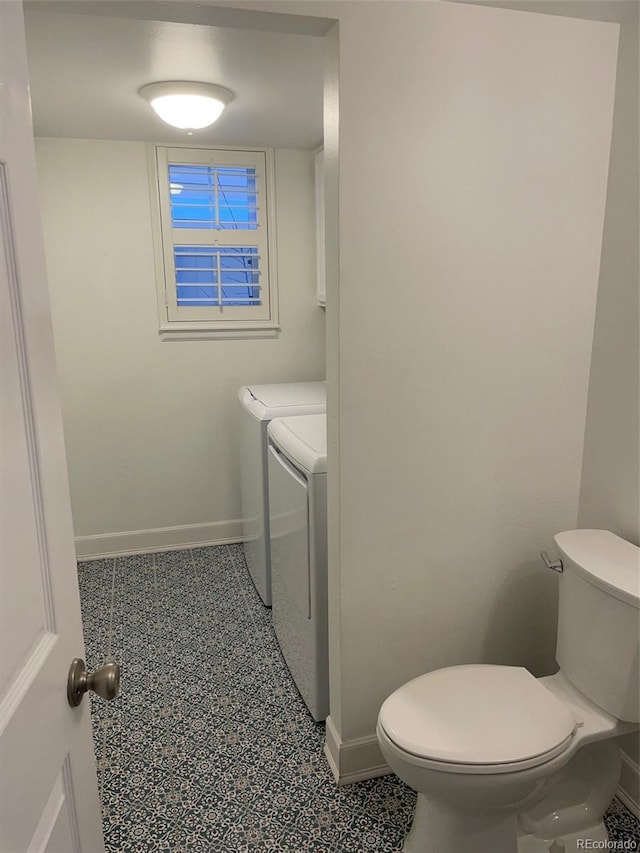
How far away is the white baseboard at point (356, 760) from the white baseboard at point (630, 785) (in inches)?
27.3

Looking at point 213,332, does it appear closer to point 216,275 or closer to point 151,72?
point 216,275

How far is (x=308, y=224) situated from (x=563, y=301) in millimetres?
1906

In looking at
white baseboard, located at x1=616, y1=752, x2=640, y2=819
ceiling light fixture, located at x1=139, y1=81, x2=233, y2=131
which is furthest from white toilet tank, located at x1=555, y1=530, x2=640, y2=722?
ceiling light fixture, located at x1=139, y1=81, x2=233, y2=131

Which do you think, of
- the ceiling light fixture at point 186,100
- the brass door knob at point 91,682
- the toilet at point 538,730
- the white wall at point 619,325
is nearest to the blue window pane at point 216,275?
the ceiling light fixture at point 186,100

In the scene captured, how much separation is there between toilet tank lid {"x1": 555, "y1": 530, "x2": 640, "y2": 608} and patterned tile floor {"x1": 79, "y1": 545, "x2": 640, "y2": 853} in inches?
30.6

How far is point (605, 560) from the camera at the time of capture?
1568 millimetres

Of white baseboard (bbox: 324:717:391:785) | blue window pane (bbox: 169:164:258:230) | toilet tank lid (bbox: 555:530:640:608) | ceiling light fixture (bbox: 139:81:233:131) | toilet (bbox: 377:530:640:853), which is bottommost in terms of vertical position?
white baseboard (bbox: 324:717:391:785)

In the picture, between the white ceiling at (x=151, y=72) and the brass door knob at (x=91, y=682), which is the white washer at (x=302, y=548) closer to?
the brass door knob at (x=91, y=682)

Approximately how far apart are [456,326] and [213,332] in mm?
1905

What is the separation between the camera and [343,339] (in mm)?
1593

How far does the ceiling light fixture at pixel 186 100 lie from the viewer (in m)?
2.20

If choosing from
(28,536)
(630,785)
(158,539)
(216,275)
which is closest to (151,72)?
(216,275)

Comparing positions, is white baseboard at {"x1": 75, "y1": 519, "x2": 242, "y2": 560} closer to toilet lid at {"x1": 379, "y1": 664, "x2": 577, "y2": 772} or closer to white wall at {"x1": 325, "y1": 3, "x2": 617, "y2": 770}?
white wall at {"x1": 325, "y1": 3, "x2": 617, "y2": 770}

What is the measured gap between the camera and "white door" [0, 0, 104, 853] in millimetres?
686
